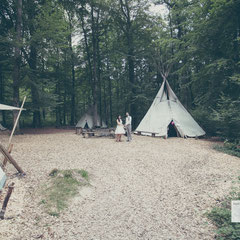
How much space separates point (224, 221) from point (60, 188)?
3620 mm

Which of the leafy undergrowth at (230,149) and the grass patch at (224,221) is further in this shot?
the leafy undergrowth at (230,149)

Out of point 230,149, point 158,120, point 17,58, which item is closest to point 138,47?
point 158,120

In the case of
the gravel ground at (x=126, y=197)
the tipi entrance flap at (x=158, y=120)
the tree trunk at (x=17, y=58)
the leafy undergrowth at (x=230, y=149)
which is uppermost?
the tree trunk at (x=17, y=58)

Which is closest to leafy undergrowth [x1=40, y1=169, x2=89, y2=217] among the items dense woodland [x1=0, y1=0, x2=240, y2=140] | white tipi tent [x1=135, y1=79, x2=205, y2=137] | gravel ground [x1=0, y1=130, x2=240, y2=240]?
gravel ground [x1=0, y1=130, x2=240, y2=240]

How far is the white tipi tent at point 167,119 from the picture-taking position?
12.6m

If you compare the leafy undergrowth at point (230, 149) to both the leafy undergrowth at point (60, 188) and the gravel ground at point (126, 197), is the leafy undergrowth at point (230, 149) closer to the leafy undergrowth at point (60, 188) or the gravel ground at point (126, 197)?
the gravel ground at point (126, 197)

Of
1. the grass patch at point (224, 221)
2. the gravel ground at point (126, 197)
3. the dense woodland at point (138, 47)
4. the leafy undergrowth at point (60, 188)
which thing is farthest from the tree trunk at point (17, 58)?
the grass patch at point (224, 221)

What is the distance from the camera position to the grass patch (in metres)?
2.89

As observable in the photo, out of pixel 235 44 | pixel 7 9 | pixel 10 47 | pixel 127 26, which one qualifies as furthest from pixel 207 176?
pixel 7 9

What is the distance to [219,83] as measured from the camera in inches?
457

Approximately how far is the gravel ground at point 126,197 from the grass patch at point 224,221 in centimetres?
16

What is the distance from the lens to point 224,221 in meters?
3.29

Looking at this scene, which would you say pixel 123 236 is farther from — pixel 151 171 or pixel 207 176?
pixel 207 176

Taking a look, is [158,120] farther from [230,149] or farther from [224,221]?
[224,221]
